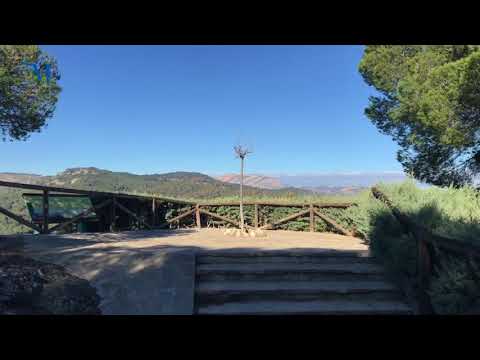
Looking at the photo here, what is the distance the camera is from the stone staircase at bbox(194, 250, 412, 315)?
3287 mm

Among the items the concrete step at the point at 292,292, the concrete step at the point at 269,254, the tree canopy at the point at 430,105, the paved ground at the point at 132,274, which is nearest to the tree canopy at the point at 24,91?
the paved ground at the point at 132,274

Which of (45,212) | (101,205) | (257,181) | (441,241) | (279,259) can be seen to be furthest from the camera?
(257,181)

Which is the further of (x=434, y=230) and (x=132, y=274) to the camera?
(x=132, y=274)

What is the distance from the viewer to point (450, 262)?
113 inches

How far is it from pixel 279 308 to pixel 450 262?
1720 millimetres

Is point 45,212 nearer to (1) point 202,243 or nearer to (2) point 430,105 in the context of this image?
(1) point 202,243

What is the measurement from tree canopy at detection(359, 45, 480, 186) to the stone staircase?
3752 millimetres

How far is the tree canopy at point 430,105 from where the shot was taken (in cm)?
758

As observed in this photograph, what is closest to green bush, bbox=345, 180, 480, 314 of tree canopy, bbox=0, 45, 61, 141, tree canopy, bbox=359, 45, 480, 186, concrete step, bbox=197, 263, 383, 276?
concrete step, bbox=197, 263, 383, 276

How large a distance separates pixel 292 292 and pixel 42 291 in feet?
8.76

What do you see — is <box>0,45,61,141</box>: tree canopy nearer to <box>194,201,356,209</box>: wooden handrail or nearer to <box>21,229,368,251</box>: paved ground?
<box>21,229,368,251</box>: paved ground

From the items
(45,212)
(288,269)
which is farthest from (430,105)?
(45,212)

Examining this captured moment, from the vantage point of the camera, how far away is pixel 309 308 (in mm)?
3264
